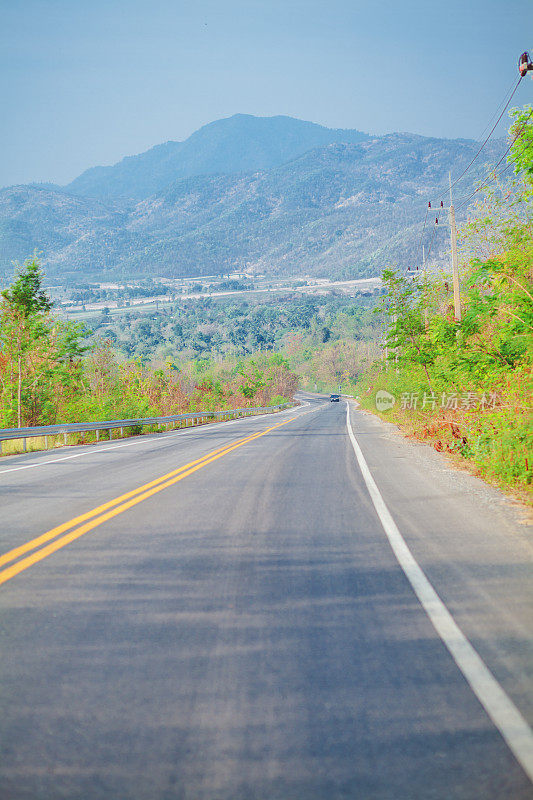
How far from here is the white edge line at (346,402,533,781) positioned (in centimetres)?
277

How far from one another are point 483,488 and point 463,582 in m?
5.27

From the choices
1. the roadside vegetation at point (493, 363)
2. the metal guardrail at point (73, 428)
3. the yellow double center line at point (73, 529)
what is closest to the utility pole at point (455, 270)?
the roadside vegetation at point (493, 363)

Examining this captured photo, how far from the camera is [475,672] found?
11.3ft

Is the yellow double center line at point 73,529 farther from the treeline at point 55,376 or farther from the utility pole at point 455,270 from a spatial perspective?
the utility pole at point 455,270

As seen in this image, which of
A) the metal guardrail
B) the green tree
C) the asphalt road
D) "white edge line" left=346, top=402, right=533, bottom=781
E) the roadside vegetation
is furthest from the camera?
Answer: the green tree

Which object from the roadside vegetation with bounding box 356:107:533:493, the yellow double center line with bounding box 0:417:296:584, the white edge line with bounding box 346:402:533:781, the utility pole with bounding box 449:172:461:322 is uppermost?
the utility pole with bounding box 449:172:461:322

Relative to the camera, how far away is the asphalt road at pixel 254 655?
102 inches

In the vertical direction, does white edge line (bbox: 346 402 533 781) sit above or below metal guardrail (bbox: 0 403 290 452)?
below

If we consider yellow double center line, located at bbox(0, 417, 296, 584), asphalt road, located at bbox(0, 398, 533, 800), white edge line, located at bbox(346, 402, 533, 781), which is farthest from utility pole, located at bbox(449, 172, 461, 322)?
white edge line, located at bbox(346, 402, 533, 781)

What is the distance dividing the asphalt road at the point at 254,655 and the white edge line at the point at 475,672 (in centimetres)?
5

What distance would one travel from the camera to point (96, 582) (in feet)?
16.8

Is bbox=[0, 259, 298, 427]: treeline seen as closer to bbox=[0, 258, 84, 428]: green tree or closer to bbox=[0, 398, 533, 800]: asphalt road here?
bbox=[0, 258, 84, 428]: green tree

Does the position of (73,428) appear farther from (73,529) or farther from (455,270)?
(73,529)

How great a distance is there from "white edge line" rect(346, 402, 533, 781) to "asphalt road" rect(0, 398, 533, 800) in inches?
1.8
